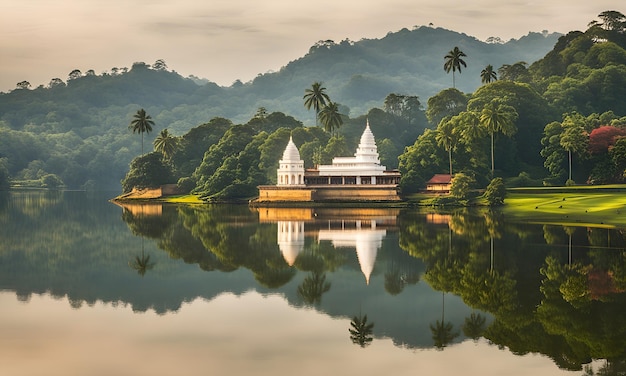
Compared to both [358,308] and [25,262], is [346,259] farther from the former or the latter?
[25,262]

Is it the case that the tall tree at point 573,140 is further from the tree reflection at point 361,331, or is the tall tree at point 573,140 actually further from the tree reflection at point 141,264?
the tree reflection at point 361,331

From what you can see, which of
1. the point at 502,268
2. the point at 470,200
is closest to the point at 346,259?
the point at 502,268

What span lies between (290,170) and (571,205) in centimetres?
3997

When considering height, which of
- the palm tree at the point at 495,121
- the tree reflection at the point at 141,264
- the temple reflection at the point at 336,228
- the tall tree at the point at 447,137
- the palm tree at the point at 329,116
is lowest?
the tree reflection at the point at 141,264

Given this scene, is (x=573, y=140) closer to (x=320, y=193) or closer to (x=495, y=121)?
(x=495, y=121)

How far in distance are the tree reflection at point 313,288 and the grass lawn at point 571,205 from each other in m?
32.2

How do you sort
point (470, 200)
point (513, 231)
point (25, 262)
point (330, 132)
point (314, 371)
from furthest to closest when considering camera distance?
point (330, 132), point (470, 200), point (513, 231), point (25, 262), point (314, 371)

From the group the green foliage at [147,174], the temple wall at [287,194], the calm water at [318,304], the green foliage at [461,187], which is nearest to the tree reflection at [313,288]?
the calm water at [318,304]

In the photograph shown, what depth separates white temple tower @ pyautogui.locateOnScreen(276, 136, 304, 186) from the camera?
110562 millimetres

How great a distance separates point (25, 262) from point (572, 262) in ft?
92.7

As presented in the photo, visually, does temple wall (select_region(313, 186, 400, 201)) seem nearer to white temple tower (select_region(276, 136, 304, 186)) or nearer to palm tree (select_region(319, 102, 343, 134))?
white temple tower (select_region(276, 136, 304, 186))

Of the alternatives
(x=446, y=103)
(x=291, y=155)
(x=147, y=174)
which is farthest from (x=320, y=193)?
(x=446, y=103)

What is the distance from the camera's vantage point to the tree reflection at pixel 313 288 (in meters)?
34.0

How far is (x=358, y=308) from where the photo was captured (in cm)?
3186
